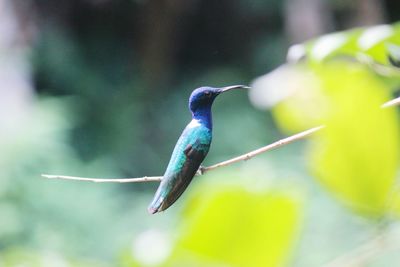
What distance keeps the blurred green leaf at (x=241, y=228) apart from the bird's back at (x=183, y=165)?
146 millimetres

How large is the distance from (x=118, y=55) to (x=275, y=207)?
3.23m

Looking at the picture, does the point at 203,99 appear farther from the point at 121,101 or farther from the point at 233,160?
the point at 121,101

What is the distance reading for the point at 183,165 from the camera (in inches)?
12.9

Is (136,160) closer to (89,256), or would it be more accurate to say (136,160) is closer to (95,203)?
(95,203)

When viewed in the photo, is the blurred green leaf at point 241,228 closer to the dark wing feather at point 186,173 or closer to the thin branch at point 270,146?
the thin branch at point 270,146

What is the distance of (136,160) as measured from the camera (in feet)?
9.16

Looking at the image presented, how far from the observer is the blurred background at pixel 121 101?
6.78ft

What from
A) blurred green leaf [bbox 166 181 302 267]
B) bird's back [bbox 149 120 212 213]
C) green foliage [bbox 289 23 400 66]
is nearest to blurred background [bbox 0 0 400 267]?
green foliage [bbox 289 23 400 66]

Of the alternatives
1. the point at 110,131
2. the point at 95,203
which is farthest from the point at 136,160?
the point at 95,203

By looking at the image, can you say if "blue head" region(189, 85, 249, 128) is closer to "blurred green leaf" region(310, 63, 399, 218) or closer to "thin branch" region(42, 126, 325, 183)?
"thin branch" region(42, 126, 325, 183)

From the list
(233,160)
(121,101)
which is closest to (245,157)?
(233,160)

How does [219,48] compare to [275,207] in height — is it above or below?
below

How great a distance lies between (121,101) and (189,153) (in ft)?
9.13

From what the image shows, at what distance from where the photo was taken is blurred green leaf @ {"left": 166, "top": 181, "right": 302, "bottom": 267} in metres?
0.14
